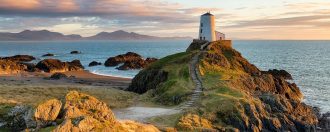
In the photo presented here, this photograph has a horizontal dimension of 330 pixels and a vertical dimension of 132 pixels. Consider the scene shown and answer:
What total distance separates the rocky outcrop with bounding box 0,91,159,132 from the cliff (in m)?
7.97

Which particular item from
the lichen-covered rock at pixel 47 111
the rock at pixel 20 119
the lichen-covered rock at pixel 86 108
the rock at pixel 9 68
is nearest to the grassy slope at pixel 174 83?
the lichen-covered rock at pixel 86 108

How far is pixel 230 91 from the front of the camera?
4294 cm

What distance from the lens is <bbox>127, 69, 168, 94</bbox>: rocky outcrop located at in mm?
52634

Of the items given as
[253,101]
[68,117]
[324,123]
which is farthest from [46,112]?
[324,123]

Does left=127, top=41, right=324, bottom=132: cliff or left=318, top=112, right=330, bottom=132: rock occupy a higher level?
left=127, top=41, right=324, bottom=132: cliff

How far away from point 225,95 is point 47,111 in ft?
70.4

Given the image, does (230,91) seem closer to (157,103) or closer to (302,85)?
(157,103)

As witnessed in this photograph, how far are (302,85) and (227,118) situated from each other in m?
50.5

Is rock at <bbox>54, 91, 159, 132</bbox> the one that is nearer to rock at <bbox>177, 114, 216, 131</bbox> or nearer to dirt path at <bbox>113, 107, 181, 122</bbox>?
rock at <bbox>177, 114, 216, 131</bbox>

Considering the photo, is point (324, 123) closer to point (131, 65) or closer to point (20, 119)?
point (20, 119)

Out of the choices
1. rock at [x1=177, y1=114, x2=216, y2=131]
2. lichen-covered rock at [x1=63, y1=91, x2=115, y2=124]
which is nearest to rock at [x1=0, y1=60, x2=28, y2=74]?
rock at [x1=177, y1=114, x2=216, y2=131]

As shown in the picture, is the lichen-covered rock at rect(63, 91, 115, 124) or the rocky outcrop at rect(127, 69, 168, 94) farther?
the rocky outcrop at rect(127, 69, 168, 94)

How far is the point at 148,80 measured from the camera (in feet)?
180

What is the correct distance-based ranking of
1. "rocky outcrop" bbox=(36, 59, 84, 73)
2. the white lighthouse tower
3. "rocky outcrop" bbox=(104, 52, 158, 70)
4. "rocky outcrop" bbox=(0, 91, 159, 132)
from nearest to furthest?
"rocky outcrop" bbox=(0, 91, 159, 132), the white lighthouse tower, "rocky outcrop" bbox=(36, 59, 84, 73), "rocky outcrop" bbox=(104, 52, 158, 70)
